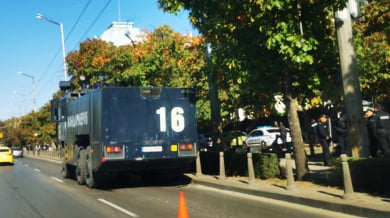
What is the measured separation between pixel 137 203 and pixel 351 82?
18.8ft

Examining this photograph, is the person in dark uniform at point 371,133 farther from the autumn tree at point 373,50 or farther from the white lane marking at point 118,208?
the white lane marking at point 118,208

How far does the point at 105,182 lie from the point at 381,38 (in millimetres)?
12610

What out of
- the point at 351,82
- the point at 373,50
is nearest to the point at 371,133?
the point at 351,82

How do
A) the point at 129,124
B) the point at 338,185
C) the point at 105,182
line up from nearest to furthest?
the point at 338,185 → the point at 129,124 → the point at 105,182

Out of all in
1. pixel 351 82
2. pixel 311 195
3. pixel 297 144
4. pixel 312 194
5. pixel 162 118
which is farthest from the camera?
pixel 162 118

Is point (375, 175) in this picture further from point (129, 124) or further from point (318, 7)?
point (129, 124)

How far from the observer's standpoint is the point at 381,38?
21969mm

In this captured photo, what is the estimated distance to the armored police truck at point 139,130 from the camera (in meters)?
14.9

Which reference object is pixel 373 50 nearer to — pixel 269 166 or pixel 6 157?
pixel 269 166

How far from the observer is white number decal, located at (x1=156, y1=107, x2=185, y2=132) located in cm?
1557

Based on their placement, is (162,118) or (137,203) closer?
(137,203)

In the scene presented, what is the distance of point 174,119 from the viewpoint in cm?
1568

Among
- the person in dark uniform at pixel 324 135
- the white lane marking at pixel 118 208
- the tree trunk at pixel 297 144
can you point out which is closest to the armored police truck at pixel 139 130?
the white lane marking at pixel 118 208

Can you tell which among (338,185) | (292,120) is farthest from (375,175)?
(292,120)
